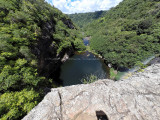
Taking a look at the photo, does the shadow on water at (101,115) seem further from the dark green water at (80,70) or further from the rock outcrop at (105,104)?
the dark green water at (80,70)

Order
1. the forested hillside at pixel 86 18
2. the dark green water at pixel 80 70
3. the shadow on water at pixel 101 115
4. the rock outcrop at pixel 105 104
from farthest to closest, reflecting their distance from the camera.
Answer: the forested hillside at pixel 86 18 → the dark green water at pixel 80 70 → the shadow on water at pixel 101 115 → the rock outcrop at pixel 105 104

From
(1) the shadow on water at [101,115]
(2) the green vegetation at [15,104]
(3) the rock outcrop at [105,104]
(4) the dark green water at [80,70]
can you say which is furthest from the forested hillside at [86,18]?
(1) the shadow on water at [101,115]

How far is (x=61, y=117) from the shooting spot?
12.8 feet

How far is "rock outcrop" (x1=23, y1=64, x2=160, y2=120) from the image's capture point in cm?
375

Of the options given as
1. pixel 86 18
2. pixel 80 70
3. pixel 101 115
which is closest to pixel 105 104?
pixel 101 115

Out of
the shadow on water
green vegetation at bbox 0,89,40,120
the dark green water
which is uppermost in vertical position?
green vegetation at bbox 0,89,40,120

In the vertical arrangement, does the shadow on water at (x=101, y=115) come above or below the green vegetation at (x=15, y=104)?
below

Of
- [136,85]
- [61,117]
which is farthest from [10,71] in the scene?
[136,85]

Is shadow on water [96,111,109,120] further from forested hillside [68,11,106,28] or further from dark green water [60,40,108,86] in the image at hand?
forested hillside [68,11,106,28]

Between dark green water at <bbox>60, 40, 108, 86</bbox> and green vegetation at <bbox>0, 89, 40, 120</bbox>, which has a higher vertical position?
green vegetation at <bbox>0, 89, 40, 120</bbox>

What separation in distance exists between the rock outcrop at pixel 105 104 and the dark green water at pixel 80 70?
13.7m

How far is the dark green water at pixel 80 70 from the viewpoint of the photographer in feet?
62.2

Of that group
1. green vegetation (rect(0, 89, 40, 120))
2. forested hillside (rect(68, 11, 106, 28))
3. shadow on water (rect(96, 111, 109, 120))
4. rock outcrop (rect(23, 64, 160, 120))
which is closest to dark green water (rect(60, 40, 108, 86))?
green vegetation (rect(0, 89, 40, 120))

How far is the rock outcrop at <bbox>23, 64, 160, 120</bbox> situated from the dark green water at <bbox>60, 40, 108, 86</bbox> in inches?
539
